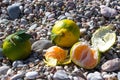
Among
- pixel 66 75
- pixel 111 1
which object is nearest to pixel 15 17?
pixel 111 1

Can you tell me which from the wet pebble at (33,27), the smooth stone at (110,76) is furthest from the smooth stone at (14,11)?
the smooth stone at (110,76)

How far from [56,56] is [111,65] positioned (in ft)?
1.30

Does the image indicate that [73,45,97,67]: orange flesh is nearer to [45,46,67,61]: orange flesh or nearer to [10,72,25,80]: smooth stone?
[45,46,67,61]: orange flesh

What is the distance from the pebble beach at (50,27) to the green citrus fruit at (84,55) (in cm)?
4

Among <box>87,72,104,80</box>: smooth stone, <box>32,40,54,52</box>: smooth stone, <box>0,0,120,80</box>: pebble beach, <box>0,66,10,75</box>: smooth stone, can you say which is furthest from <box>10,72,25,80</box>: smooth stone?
<box>87,72,104,80</box>: smooth stone

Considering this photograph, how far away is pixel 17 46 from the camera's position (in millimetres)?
3049

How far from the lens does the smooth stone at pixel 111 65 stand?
115 inches

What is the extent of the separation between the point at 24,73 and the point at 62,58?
0.30m

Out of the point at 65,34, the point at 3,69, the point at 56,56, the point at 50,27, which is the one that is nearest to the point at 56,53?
the point at 56,56

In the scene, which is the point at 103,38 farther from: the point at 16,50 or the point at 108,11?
the point at 16,50

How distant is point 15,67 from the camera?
3.03 meters

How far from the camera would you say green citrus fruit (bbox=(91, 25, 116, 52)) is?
309 centimetres

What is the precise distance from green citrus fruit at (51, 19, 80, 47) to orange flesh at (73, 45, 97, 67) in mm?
144

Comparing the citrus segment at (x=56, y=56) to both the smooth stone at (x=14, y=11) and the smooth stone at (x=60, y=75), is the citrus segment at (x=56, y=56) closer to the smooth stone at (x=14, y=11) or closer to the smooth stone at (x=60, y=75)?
the smooth stone at (x=60, y=75)
